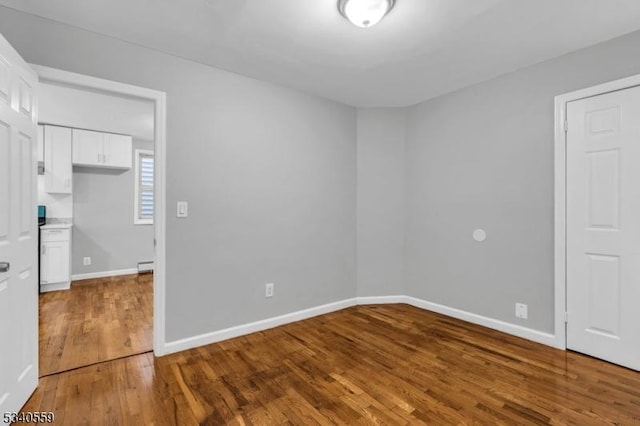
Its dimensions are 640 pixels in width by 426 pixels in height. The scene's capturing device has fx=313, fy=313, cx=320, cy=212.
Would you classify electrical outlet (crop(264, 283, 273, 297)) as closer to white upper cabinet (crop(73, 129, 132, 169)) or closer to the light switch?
→ the light switch

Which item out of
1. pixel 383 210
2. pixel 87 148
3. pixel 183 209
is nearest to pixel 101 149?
pixel 87 148

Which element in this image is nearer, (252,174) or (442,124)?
(252,174)

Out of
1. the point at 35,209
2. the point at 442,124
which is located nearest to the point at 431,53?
the point at 442,124

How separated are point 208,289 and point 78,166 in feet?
13.4

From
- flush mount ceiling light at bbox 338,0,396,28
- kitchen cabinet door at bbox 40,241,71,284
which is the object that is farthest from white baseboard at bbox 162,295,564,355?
kitchen cabinet door at bbox 40,241,71,284

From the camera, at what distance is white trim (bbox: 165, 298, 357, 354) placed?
2617mm

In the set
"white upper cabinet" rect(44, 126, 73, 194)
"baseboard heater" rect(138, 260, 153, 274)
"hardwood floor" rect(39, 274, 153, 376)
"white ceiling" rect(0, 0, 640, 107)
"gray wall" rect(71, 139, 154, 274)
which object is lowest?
"hardwood floor" rect(39, 274, 153, 376)

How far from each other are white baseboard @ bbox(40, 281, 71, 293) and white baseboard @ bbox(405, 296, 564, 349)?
4879mm

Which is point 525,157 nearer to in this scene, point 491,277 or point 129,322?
point 491,277

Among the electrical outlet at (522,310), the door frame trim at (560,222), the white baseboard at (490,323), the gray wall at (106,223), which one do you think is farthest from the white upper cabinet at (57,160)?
the door frame trim at (560,222)

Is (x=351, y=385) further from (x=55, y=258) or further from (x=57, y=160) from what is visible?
(x=57, y=160)

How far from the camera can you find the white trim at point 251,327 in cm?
262

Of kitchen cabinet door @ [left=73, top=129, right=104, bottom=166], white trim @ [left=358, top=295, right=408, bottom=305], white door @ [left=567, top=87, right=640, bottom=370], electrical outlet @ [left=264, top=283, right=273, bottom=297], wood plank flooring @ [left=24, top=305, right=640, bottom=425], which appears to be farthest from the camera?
kitchen cabinet door @ [left=73, top=129, right=104, bottom=166]

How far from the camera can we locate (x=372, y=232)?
3.93m
